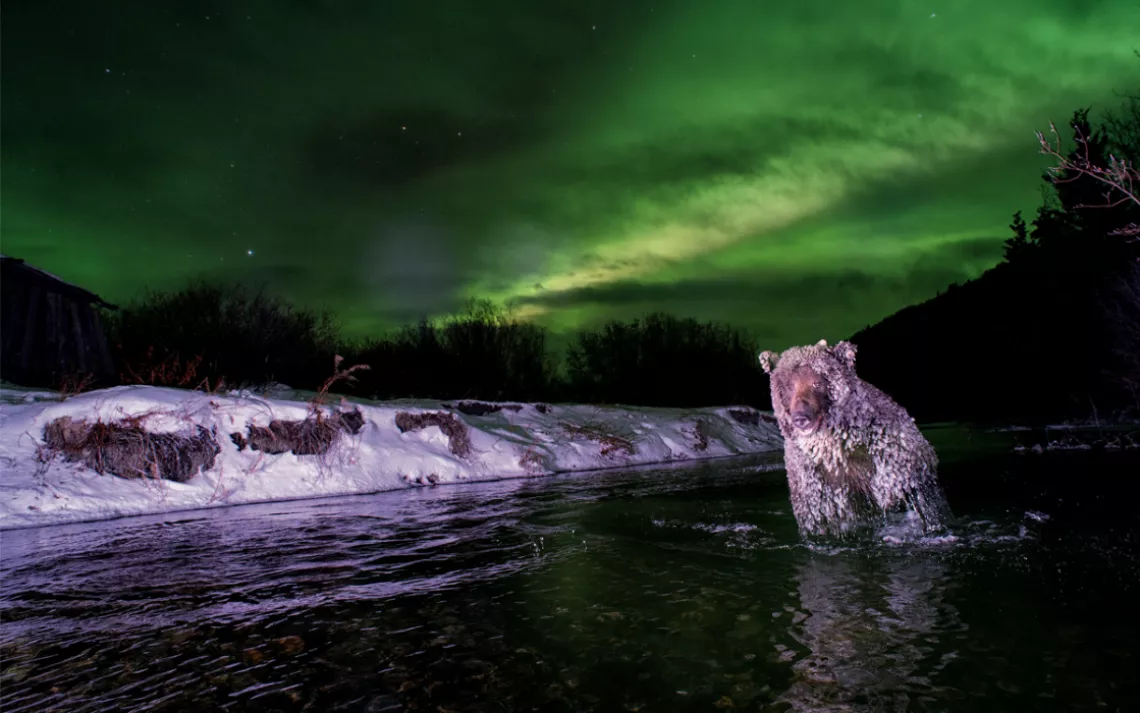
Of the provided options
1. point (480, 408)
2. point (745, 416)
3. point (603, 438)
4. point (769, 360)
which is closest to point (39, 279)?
point (480, 408)

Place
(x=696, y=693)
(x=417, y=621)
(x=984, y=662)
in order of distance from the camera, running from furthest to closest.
A: (x=417, y=621) < (x=984, y=662) < (x=696, y=693)

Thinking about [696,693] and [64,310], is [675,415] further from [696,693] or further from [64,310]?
[696,693]

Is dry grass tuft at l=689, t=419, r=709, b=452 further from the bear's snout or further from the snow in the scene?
the bear's snout

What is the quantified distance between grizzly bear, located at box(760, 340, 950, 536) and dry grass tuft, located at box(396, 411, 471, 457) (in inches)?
398

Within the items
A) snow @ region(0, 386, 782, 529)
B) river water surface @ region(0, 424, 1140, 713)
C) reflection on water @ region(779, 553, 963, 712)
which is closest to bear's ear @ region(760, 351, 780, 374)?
river water surface @ region(0, 424, 1140, 713)

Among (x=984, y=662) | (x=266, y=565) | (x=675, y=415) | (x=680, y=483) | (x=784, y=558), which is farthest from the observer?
(x=675, y=415)

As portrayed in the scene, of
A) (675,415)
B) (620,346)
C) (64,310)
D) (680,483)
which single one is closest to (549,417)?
(675,415)

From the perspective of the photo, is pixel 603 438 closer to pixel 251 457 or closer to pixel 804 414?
pixel 251 457

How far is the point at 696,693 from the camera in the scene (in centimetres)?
250

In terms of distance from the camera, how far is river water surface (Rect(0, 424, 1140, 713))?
256 centimetres

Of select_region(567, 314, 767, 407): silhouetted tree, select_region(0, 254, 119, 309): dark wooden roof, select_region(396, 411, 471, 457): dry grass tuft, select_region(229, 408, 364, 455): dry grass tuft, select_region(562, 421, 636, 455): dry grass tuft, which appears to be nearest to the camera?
select_region(229, 408, 364, 455): dry grass tuft

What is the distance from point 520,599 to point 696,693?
1.77 meters

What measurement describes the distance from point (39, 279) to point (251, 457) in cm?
983

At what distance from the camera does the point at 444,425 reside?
14914 mm
